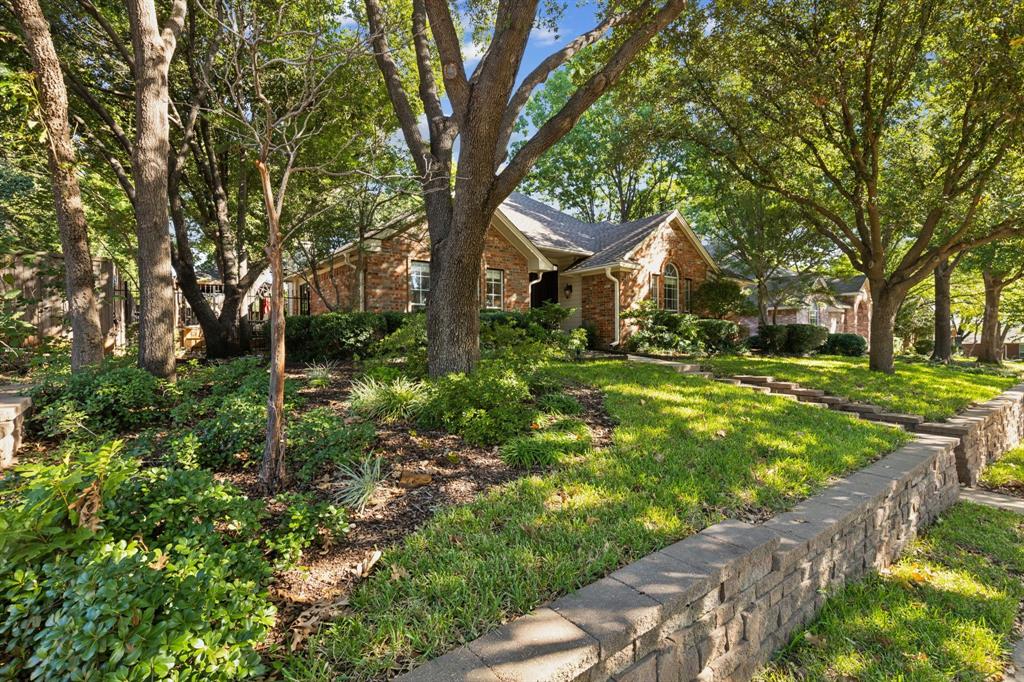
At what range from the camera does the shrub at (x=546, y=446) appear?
3828 millimetres

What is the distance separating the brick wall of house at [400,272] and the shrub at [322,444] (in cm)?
807

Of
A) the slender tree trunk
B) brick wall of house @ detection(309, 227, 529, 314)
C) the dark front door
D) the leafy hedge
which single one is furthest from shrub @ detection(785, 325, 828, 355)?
the slender tree trunk

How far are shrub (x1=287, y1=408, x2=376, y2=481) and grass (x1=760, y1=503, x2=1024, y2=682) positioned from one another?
3073mm

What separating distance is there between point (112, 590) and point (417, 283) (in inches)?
450

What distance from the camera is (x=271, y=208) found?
3.05 metres

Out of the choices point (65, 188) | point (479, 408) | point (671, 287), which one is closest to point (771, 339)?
point (671, 287)

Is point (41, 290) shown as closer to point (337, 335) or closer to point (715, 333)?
point (337, 335)

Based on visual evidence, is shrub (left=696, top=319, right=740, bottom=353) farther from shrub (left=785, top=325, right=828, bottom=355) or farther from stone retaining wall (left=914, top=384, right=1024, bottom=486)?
stone retaining wall (left=914, top=384, right=1024, bottom=486)

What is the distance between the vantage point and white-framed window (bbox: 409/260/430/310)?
1242 centimetres

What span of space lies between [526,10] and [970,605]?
6.53m

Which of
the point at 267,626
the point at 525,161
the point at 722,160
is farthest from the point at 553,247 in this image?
the point at 267,626

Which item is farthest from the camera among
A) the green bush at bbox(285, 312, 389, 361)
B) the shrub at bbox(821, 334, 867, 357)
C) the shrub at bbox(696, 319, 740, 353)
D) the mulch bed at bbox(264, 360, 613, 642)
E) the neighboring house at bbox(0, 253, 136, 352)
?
the shrub at bbox(821, 334, 867, 357)

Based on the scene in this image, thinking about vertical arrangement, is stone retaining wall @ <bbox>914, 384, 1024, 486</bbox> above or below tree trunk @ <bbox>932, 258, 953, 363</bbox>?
below

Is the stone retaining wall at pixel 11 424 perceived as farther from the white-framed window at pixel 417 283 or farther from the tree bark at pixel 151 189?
the white-framed window at pixel 417 283
